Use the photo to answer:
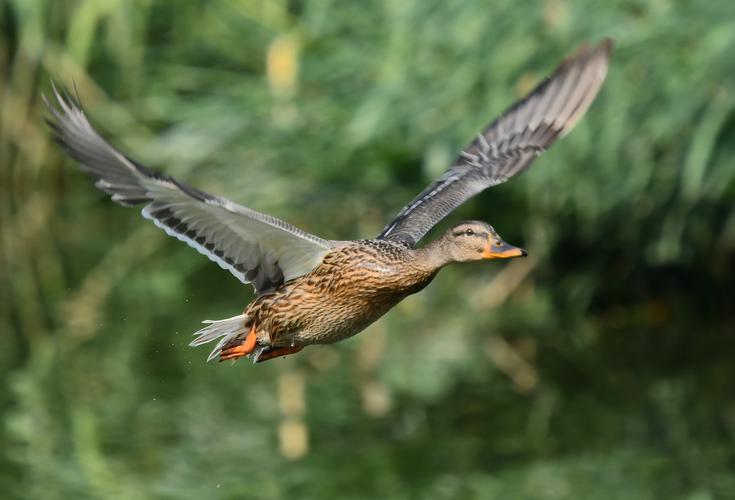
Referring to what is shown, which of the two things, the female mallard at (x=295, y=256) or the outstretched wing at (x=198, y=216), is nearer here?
A: the outstretched wing at (x=198, y=216)

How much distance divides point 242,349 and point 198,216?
56cm

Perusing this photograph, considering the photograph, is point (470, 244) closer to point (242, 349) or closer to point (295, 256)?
point (295, 256)

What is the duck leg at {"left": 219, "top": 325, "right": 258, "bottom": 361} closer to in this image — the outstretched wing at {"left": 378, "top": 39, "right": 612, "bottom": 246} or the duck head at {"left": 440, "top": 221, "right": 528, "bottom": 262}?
the outstretched wing at {"left": 378, "top": 39, "right": 612, "bottom": 246}

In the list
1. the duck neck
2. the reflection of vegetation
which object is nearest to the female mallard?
the duck neck

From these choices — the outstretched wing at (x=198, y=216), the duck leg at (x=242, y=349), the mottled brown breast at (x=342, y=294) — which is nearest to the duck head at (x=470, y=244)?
the mottled brown breast at (x=342, y=294)

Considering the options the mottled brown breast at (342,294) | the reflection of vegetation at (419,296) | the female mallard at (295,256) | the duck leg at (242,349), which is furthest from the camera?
the reflection of vegetation at (419,296)

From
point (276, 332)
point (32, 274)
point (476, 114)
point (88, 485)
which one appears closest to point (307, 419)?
point (88, 485)

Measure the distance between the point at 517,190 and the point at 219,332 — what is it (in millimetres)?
3979

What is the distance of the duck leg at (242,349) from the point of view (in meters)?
5.64

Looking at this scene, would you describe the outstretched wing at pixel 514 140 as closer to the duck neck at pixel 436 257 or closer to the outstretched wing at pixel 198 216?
the duck neck at pixel 436 257

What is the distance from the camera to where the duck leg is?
18.5 ft

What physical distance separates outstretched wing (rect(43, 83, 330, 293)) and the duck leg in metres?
0.17

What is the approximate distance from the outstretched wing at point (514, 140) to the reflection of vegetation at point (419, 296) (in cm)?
178

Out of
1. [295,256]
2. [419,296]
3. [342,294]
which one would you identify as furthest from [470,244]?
Answer: [419,296]
